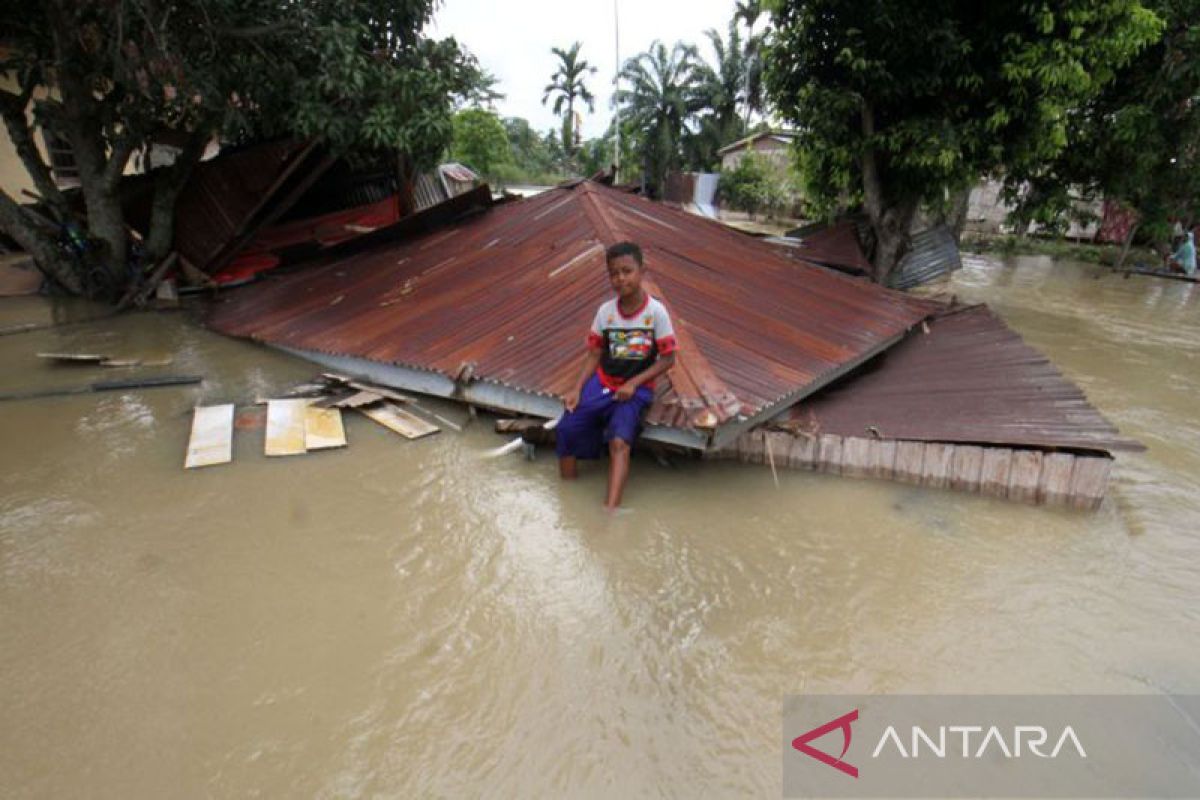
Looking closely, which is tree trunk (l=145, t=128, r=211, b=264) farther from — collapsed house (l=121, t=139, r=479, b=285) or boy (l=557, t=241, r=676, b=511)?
→ boy (l=557, t=241, r=676, b=511)

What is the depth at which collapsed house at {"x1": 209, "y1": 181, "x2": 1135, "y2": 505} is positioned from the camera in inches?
178

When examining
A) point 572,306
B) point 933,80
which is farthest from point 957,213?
point 572,306

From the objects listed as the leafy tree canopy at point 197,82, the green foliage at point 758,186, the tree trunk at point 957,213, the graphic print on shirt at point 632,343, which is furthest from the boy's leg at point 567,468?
the green foliage at point 758,186

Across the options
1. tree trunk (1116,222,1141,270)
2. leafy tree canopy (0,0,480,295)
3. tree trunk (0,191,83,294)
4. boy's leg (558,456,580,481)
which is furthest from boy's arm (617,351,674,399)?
tree trunk (1116,222,1141,270)

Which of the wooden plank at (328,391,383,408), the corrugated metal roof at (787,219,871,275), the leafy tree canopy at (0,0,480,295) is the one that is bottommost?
the wooden plank at (328,391,383,408)

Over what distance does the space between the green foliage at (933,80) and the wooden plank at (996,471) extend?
16.6ft

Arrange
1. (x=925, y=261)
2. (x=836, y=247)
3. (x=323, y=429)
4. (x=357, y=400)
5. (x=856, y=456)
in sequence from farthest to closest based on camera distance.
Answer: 1. (x=925, y=261)
2. (x=836, y=247)
3. (x=357, y=400)
4. (x=323, y=429)
5. (x=856, y=456)

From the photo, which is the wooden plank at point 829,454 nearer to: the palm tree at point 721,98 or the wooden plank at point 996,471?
the wooden plank at point 996,471

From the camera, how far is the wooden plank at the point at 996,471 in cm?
443

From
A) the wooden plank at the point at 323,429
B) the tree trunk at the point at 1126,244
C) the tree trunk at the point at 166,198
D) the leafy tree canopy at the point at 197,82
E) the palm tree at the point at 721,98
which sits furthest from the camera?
the palm tree at the point at 721,98

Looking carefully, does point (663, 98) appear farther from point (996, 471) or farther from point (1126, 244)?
point (996, 471)

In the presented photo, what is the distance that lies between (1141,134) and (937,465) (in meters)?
8.48

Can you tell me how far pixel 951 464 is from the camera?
4547mm

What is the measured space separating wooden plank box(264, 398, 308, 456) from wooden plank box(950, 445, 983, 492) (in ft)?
15.6
